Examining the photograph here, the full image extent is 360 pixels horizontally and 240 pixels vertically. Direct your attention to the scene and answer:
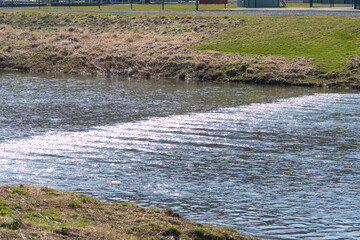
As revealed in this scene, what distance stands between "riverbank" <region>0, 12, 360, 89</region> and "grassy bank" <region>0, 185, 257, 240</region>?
24.9 m

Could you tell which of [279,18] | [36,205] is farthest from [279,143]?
[279,18]

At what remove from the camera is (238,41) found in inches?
1690

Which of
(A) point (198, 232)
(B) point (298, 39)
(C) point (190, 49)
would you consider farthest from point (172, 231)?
(B) point (298, 39)

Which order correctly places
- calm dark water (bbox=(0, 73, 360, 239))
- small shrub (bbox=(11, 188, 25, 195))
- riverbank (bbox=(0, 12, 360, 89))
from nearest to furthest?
small shrub (bbox=(11, 188, 25, 195))
calm dark water (bbox=(0, 73, 360, 239))
riverbank (bbox=(0, 12, 360, 89))

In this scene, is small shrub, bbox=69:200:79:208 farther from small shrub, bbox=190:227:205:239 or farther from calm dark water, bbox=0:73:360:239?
small shrub, bbox=190:227:205:239

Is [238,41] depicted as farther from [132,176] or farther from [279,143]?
[132,176]

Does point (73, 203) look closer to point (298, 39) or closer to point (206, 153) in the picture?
point (206, 153)

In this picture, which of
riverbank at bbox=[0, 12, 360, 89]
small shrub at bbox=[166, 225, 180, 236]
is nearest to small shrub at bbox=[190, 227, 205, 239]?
small shrub at bbox=[166, 225, 180, 236]

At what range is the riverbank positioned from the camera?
36.1 m

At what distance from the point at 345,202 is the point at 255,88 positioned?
21090 millimetres

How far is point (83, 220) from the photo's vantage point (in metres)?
9.98

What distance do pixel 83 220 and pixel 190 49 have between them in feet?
108

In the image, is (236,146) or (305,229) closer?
(305,229)

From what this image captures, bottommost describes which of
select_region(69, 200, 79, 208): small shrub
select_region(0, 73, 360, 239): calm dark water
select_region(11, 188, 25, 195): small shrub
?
select_region(0, 73, 360, 239): calm dark water
